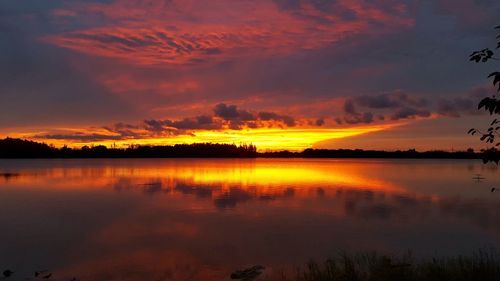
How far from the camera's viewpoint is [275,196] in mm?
37688

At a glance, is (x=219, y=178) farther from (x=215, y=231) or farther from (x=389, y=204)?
(x=215, y=231)

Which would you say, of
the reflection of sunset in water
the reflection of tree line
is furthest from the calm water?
the reflection of sunset in water

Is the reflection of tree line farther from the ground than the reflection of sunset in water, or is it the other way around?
the reflection of sunset in water

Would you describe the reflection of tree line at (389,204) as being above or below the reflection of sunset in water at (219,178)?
below

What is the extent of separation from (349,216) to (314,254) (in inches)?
402

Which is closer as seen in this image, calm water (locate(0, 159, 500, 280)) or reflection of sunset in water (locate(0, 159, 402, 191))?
calm water (locate(0, 159, 500, 280))

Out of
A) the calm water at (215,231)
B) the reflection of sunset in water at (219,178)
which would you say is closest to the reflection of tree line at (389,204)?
the calm water at (215,231)

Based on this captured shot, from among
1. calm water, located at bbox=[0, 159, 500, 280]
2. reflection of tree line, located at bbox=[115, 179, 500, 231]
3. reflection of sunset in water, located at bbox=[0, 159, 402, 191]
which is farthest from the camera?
reflection of sunset in water, located at bbox=[0, 159, 402, 191]

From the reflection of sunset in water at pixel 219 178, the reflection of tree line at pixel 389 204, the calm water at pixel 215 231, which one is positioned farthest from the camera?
the reflection of sunset in water at pixel 219 178

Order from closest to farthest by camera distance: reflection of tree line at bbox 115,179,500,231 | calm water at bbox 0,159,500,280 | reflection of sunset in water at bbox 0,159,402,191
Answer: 1. calm water at bbox 0,159,500,280
2. reflection of tree line at bbox 115,179,500,231
3. reflection of sunset in water at bbox 0,159,402,191

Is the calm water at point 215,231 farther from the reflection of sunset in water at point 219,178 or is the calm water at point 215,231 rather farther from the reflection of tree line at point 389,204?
the reflection of sunset in water at point 219,178

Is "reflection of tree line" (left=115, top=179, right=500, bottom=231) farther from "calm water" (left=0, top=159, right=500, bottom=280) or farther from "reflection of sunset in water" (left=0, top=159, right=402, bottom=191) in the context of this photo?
"reflection of sunset in water" (left=0, top=159, right=402, bottom=191)

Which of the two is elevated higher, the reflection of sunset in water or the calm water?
the reflection of sunset in water

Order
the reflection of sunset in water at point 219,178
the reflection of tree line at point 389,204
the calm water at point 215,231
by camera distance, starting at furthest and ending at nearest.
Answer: the reflection of sunset in water at point 219,178, the reflection of tree line at point 389,204, the calm water at point 215,231
